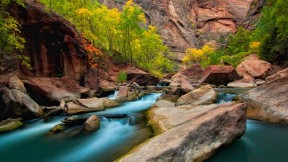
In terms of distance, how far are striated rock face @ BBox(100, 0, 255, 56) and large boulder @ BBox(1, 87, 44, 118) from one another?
276 ft

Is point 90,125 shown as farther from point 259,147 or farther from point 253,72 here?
point 253,72

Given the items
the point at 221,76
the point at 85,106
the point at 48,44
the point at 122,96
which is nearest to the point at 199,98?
the point at 85,106

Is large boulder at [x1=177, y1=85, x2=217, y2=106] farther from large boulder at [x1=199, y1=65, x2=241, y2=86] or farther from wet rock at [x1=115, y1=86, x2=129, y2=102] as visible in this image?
large boulder at [x1=199, y1=65, x2=241, y2=86]

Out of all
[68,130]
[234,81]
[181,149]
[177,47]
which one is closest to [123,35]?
[234,81]

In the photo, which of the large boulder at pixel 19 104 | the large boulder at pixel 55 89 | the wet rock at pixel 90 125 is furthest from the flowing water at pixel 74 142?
the large boulder at pixel 55 89

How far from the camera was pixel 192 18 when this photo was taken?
109000mm

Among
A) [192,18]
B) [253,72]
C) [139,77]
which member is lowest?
[253,72]

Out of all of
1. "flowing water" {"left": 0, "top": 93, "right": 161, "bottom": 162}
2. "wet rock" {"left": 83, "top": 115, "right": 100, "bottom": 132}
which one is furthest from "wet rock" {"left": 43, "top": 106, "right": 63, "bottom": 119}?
"wet rock" {"left": 83, "top": 115, "right": 100, "bottom": 132}

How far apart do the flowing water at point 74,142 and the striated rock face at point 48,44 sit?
8.75 meters

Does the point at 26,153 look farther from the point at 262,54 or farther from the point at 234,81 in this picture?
the point at 262,54

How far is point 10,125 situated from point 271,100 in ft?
40.4

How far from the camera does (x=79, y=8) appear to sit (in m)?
33.9

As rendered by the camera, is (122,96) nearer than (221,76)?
Yes

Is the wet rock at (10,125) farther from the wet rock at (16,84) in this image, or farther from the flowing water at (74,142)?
the wet rock at (16,84)
